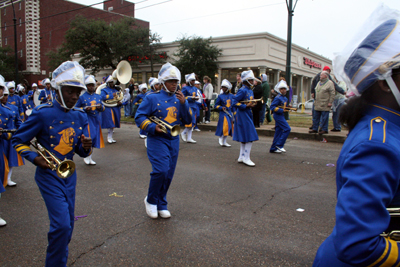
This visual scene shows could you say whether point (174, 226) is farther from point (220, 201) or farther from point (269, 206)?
point (269, 206)

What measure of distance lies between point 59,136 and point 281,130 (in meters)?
6.89

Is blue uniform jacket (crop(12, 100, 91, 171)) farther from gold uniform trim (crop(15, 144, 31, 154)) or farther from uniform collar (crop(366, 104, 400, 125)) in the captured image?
uniform collar (crop(366, 104, 400, 125))

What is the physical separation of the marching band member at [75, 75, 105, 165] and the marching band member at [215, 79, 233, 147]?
3893 millimetres

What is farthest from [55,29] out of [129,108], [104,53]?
[129,108]

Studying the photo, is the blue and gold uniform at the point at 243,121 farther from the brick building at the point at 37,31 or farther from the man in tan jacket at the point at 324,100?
the brick building at the point at 37,31

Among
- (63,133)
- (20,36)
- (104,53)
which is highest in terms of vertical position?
(20,36)

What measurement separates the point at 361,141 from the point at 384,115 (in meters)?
0.20

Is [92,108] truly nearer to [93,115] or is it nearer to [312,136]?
[93,115]

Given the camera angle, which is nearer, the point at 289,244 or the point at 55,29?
the point at 289,244

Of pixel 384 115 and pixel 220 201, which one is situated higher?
pixel 384 115

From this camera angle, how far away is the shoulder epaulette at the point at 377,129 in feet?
3.85

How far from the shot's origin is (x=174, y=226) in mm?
3955

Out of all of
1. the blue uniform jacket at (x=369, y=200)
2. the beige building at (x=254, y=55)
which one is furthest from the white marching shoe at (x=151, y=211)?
the beige building at (x=254, y=55)

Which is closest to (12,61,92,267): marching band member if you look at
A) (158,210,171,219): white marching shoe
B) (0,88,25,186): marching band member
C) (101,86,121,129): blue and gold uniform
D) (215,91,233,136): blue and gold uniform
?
(158,210,171,219): white marching shoe
